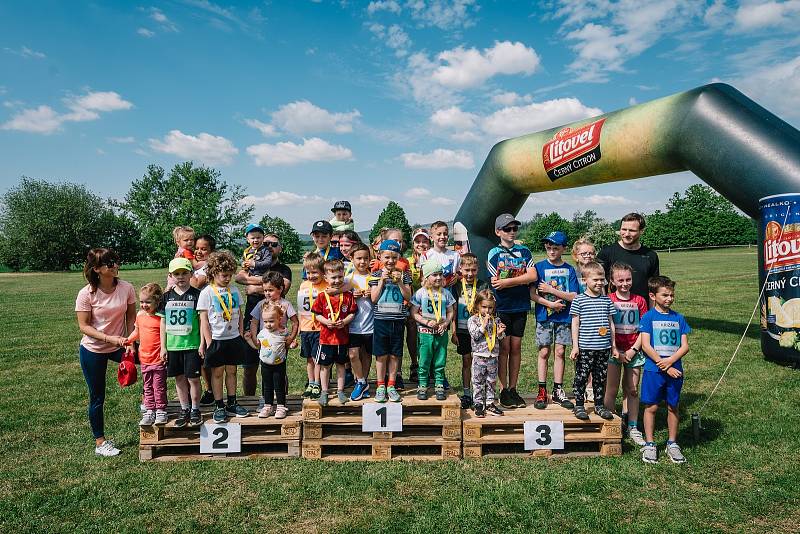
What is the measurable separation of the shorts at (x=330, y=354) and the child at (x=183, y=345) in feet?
3.83

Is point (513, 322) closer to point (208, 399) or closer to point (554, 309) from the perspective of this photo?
point (554, 309)

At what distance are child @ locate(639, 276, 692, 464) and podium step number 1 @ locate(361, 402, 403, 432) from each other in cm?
229

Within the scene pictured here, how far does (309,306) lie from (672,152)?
684cm

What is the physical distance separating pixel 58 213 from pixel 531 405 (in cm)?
5865

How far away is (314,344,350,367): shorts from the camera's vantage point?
16.1 feet

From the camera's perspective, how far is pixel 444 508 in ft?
11.8

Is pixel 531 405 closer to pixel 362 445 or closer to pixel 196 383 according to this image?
pixel 362 445

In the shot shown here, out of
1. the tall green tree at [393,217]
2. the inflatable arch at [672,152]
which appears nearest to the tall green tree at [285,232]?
the tall green tree at [393,217]

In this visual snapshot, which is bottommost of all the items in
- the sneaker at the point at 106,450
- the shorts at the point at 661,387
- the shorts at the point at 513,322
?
the sneaker at the point at 106,450

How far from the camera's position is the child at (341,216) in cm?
661

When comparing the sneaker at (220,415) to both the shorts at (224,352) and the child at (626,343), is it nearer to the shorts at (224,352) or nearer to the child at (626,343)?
the shorts at (224,352)

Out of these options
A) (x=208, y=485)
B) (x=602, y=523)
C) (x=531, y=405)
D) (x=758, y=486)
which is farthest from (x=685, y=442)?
(x=208, y=485)

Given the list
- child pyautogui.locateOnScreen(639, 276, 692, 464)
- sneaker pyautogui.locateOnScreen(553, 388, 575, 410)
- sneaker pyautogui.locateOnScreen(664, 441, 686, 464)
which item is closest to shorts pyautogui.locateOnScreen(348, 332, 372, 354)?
sneaker pyautogui.locateOnScreen(553, 388, 575, 410)

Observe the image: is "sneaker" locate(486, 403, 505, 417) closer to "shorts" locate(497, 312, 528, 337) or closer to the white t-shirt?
"shorts" locate(497, 312, 528, 337)
